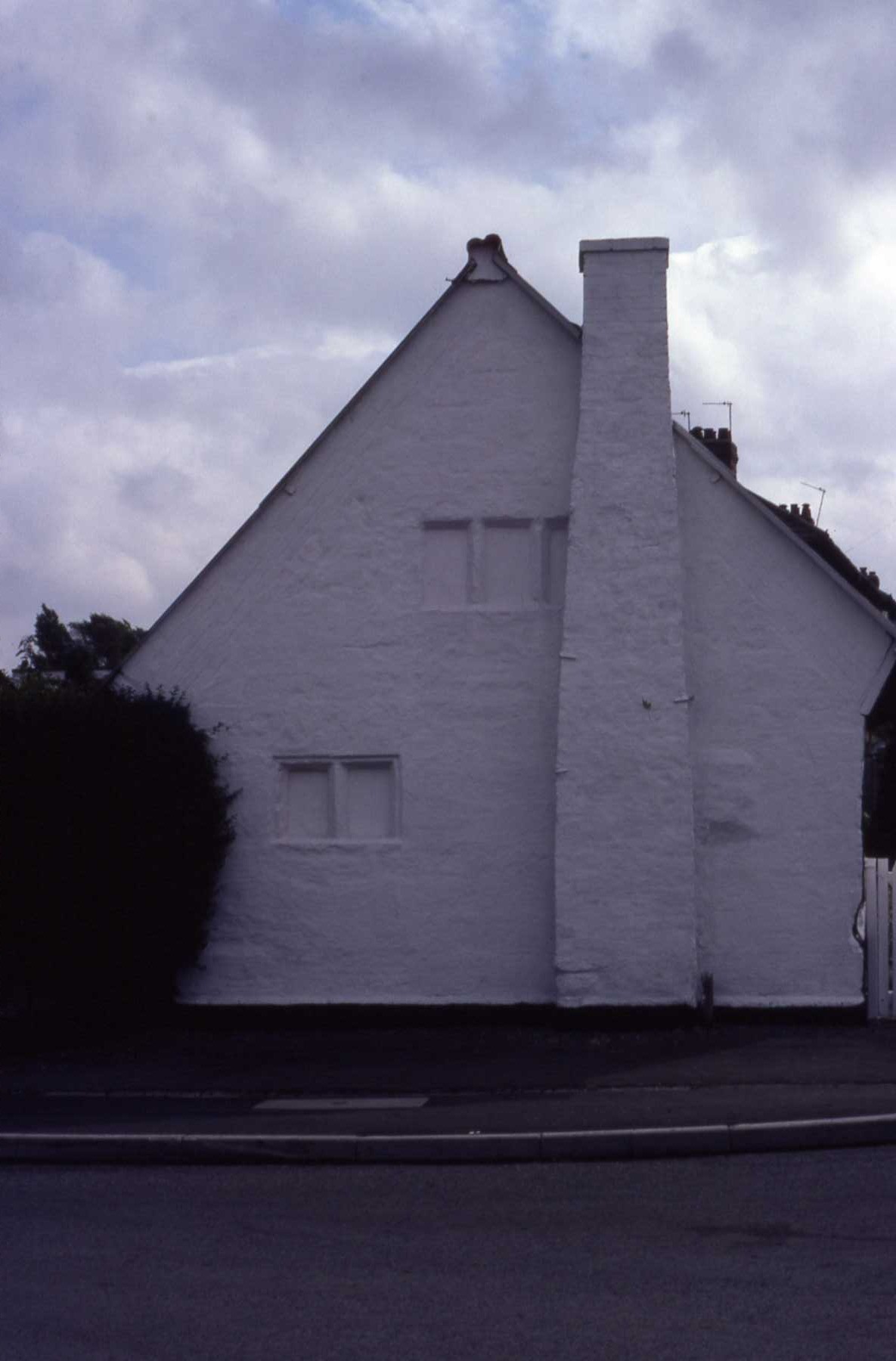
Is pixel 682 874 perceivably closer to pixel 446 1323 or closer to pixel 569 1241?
pixel 569 1241

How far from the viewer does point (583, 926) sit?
47.8ft

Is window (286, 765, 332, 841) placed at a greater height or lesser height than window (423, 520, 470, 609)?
lesser

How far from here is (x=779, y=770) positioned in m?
14.9

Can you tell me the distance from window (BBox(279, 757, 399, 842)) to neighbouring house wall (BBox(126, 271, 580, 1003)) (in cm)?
2

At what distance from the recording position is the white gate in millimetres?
14898

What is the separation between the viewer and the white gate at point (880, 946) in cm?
1490

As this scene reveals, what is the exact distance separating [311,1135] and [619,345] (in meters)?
7.94

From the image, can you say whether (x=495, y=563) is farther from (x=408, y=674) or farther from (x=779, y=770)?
(x=779, y=770)

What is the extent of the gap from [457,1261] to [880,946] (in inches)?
332

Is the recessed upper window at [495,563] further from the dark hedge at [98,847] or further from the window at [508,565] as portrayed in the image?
the dark hedge at [98,847]

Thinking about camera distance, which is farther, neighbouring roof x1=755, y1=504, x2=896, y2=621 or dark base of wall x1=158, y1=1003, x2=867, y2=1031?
neighbouring roof x1=755, y1=504, x2=896, y2=621

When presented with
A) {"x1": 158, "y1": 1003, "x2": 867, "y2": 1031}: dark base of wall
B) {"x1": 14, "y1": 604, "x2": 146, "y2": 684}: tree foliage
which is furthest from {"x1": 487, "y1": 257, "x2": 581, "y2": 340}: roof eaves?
{"x1": 14, "y1": 604, "x2": 146, "y2": 684}: tree foliage

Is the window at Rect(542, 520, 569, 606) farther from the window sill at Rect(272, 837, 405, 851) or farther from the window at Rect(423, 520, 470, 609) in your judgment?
the window sill at Rect(272, 837, 405, 851)

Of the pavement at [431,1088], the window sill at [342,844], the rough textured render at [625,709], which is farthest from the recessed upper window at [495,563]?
the pavement at [431,1088]
